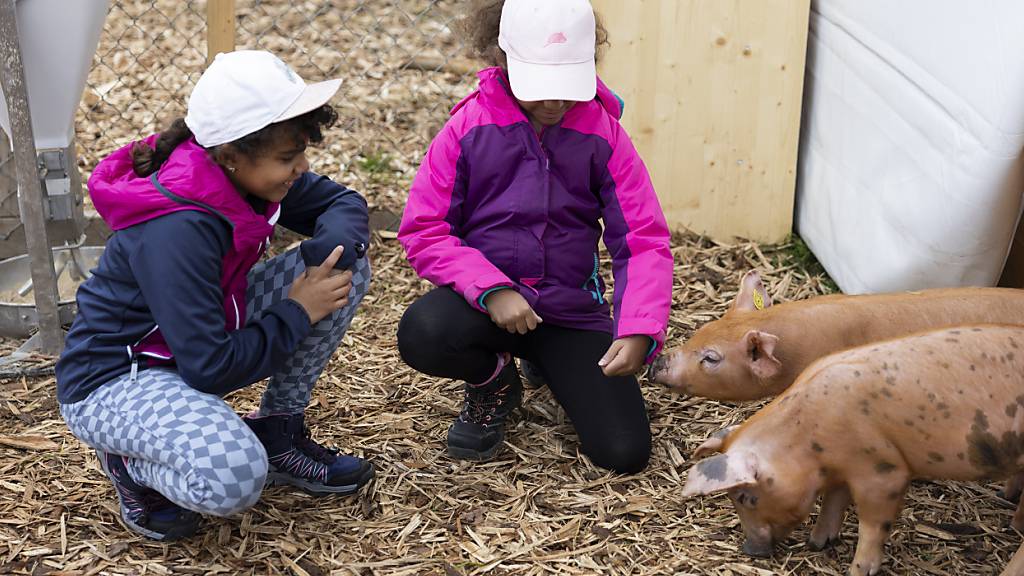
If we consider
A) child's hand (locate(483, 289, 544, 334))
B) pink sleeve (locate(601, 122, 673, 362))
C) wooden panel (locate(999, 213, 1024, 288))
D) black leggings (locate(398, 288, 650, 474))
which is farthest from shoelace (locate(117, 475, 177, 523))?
wooden panel (locate(999, 213, 1024, 288))

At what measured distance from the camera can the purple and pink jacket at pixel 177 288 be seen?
2.93 meters

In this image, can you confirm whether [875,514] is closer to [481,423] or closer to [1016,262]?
[481,423]

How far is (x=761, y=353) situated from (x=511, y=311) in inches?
29.9

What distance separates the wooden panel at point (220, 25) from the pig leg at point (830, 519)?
10.2 ft

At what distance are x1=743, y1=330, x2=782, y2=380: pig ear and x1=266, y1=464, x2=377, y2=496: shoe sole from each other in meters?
1.25

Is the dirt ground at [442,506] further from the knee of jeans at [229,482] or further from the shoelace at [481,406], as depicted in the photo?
the knee of jeans at [229,482]

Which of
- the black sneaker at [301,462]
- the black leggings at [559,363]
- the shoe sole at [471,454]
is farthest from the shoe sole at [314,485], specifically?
the black leggings at [559,363]

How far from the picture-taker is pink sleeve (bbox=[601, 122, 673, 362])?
3463 millimetres

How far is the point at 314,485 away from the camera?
3.49 metres

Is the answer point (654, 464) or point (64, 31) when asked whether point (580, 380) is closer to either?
point (654, 464)

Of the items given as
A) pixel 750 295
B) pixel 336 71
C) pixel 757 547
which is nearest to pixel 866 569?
pixel 757 547

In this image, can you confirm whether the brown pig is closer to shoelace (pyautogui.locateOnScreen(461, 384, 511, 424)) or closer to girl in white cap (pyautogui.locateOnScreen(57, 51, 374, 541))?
shoelace (pyautogui.locateOnScreen(461, 384, 511, 424))

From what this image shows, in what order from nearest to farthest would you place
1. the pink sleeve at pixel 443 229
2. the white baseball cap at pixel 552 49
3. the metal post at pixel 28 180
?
the white baseball cap at pixel 552 49
the pink sleeve at pixel 443 229
the metal post at pixel 28 180

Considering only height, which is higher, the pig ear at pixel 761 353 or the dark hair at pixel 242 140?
the dark hair at pixel 242 140
